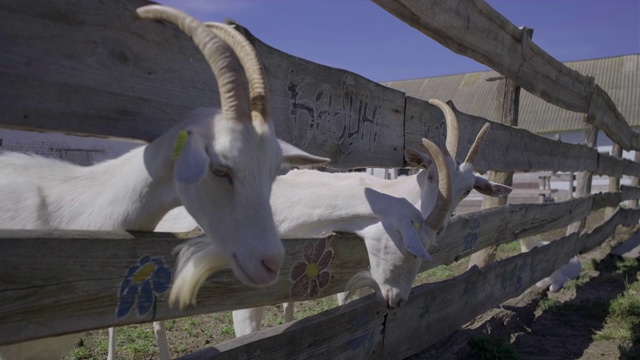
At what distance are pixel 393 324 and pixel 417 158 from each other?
1.04 m

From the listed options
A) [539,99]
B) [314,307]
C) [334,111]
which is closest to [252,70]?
[334,111]

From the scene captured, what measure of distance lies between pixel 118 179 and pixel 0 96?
625 millimetres

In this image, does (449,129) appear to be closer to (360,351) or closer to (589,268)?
(360,351)

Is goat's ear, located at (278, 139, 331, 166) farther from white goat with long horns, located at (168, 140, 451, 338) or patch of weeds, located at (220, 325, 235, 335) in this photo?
patch of weeds, located at (220, 325, 235, 335)

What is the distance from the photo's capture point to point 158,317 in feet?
6.41

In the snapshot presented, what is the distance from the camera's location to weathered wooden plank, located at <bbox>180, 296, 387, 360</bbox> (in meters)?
2.25

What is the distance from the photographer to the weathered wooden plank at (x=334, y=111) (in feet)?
8.14

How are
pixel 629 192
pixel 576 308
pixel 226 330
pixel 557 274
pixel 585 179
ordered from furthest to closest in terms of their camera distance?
pixel 629 192 < pixel 585 179 < pixel 557 274 < pixel 576 308 < pixel 226 330

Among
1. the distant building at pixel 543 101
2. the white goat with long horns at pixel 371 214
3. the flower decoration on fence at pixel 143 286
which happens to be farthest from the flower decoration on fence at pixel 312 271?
the distant building at pixel 543 101

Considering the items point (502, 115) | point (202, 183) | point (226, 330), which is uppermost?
point (502, 115)

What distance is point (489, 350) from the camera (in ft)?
14.2

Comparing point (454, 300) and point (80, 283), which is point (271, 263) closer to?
point (80, 283)

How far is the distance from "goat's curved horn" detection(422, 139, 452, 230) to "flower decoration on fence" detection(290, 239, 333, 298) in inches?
26.9

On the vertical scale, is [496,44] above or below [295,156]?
above
